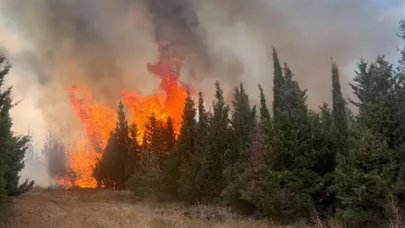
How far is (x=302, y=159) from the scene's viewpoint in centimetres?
2853

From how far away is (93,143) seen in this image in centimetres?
10138

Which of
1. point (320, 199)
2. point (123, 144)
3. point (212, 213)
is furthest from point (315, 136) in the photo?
point (123, 144)

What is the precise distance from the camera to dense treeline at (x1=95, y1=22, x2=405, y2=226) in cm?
2250

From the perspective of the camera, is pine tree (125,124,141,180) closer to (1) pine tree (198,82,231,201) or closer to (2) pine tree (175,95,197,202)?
(2) pine tree (175,95,197,202)

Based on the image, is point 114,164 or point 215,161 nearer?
point 215,161

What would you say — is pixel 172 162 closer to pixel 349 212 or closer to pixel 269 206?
pixel 269 206

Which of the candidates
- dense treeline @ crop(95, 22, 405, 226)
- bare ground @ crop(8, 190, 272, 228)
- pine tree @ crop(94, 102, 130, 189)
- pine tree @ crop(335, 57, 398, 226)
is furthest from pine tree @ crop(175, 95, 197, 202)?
pine tree @ crop(94, 102, 130, 189)

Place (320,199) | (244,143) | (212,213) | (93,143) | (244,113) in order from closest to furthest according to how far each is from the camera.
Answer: (320,199)
(212,213)
(244,143)
(244,113)
(93,143)

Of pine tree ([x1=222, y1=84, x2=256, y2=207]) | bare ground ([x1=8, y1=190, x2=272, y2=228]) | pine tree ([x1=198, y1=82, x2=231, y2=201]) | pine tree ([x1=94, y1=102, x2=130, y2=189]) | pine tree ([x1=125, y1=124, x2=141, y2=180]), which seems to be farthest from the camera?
pine tree ([x1=94, y1=102, x2=130, y2=189])

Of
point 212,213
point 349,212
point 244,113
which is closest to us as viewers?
point 349,212

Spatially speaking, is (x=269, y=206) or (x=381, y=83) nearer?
(x=381, y=83)

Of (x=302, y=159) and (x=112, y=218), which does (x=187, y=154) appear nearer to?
(x=112, y=218)

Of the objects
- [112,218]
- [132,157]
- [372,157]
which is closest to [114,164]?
[132,157]

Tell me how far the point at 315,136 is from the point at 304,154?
4.12 ft
